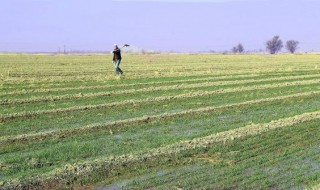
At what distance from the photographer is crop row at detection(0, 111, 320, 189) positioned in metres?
8.90

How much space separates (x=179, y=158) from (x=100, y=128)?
4.21 m

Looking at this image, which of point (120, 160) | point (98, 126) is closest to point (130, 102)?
point (98, 126)

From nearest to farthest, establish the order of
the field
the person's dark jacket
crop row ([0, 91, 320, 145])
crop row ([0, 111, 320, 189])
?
crop row ([0, 111, 320, 189])
the field
crop row ([0, 91, 320, 145])
the person's dark jacket

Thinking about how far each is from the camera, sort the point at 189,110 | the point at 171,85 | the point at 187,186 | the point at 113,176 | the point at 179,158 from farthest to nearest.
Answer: the point at 171,85
the point at 189,110
the point at 179,158
the point at 113,176
the point at 187,186

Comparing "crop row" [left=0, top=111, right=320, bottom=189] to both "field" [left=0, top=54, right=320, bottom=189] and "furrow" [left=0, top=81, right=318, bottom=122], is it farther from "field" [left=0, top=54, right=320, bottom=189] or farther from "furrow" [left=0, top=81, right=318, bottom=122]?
"furrow" [left=0, top=81, right=318, bottom=122]

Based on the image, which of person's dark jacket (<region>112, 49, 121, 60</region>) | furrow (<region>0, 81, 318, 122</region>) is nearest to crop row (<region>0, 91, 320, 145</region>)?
furrow (<region>0, 81, 318, 122</region>)

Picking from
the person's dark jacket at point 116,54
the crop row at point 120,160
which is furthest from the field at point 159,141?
the person's dark jacket at point 116,54

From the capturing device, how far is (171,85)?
91.4ft

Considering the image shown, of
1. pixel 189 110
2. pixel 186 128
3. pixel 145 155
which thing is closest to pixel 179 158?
pixel 145 155

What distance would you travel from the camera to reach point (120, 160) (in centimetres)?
1021

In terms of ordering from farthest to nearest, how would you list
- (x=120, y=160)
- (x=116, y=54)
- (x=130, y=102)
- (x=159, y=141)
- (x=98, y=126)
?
1. (x=116, y=54)
2. (x=130, y=102)
3. (x=98, y=126)
4. (x=159, y=141)
5. (x=120, y=160)

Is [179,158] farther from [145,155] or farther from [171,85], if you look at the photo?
[171,85]

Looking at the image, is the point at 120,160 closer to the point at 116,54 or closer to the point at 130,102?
the point at 130,102

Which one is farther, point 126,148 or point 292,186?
point 126,148
